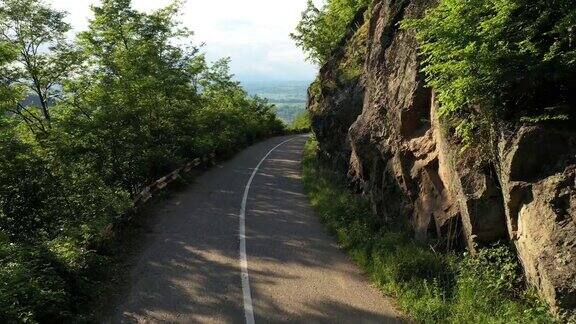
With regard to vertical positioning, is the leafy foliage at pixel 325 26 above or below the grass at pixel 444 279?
above

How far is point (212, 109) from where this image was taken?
101 ft

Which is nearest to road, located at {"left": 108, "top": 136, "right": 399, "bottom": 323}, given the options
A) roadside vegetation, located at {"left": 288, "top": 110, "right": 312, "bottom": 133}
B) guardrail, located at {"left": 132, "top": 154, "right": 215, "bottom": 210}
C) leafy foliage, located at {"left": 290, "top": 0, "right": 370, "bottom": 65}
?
guardrail, located at {"left": 132, "top": 154, "right": 215, "bottom": 210}

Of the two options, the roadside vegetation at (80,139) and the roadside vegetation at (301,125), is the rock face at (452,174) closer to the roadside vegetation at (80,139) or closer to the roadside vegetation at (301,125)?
the roadside vegetation at (80,139)

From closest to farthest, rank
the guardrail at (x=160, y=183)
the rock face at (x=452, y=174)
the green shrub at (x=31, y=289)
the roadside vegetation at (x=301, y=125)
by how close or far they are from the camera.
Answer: the rock face at (x=452, y=174) → the green shrub at (x=31, y=289) → the guardrail at (x=160, y=183) → the roadside vegetation at (x=301, y=125)

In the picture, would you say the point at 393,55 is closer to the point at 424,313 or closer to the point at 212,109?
the point at 424,313

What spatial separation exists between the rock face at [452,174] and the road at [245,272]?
2065mm

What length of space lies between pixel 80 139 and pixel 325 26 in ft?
69.8

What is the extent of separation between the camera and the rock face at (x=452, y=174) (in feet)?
21.5

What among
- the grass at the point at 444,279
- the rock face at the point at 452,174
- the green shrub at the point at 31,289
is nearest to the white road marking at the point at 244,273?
the grass at the point at 444,279

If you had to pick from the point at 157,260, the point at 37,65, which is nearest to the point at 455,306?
the point at 157,260

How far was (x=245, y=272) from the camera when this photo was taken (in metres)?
10.0

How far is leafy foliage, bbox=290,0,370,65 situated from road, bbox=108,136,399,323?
46.7ft

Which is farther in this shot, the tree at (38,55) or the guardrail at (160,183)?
the tree at (38,55)

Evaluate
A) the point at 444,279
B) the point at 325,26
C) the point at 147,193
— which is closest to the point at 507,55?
the point at 444,279
